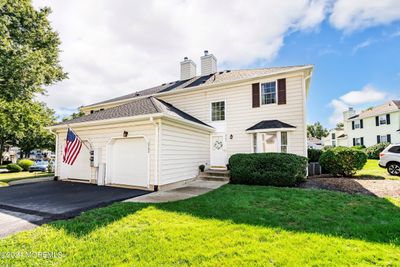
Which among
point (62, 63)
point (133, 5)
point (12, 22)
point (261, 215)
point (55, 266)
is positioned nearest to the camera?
point (55, 266)

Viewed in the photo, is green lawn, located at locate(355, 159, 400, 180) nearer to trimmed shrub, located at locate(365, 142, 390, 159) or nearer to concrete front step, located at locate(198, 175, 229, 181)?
concrete front step, located at locate(198, 175, 229, 181)

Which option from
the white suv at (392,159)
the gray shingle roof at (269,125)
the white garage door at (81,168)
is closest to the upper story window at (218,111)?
the gray shingle roof at (269,125)

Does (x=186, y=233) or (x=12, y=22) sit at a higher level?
(x=12, y=22)

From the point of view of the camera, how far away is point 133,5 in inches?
324

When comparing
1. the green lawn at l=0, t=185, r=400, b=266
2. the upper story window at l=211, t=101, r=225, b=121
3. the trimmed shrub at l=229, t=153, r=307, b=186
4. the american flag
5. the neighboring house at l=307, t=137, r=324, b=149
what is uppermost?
the upper story window at l=211, t=101, r=225, b=121

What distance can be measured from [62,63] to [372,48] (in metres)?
21.7

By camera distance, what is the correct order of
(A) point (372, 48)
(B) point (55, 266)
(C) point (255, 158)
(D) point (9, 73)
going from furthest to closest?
(D) point (9, 73)
(A) point (372, 48)
(C) point (255, 158)
(B) point (55, 266)

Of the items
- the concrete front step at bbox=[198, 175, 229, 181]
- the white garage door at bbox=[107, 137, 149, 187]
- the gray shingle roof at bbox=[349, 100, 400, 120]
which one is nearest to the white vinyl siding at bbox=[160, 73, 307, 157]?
the concrete front step at bbox=[198, 175, 229, 181]

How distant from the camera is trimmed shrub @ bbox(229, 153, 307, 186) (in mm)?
8359

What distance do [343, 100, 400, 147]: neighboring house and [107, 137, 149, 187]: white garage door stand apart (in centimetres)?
2558

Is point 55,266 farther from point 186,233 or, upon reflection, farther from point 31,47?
point 31,47

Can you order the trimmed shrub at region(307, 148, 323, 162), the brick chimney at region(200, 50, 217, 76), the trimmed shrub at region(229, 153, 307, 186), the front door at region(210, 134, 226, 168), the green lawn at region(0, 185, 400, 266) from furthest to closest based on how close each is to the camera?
the brick chimney at region(200, 50, 217, 76) → the trimmed shrub at region(307, 148, 323, 162) → the front door at region(210, 134, 226, 168) → the trimmed shrub at region(229, 153, 307, 186) → the green lawn at region(0, 185, 400, 266)

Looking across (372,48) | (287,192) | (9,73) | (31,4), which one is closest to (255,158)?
(287,192)

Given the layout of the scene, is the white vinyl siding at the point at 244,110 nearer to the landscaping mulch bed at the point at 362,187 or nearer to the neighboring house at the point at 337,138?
the landscaping mulch bed at the point at 362,187
